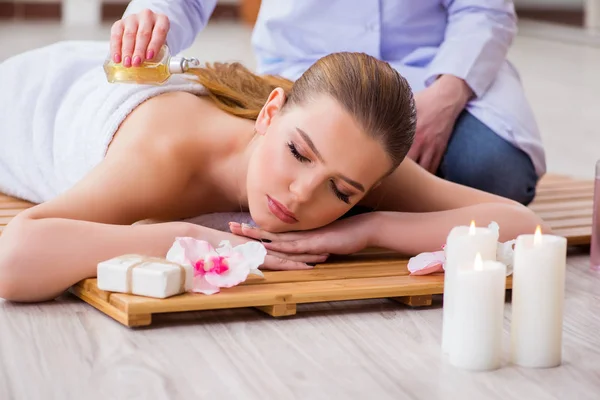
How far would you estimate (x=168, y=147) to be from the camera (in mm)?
2242

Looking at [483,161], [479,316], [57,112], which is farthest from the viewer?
[483,161]

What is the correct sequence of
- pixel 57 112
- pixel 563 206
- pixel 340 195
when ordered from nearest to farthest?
pixel 340 195 → pixel 57 112 → pixel 563 206

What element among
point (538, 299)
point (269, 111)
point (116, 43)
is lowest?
point (538, 299)

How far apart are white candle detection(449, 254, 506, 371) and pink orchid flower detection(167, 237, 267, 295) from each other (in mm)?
460

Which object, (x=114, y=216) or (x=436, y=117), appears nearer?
(x=114, y=216)

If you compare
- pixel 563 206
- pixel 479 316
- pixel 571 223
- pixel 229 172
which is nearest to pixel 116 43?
pixel 229 172

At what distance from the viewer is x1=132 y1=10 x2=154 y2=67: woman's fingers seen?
89.1 inches

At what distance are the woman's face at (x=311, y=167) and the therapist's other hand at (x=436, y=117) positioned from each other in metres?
0.71

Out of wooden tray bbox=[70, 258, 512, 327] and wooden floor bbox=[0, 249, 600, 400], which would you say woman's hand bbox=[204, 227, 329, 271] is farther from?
wooden floor bbox=[0, 249, 600, 400]

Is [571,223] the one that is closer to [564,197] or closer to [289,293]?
[564,197]

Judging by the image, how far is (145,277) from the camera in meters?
1.86

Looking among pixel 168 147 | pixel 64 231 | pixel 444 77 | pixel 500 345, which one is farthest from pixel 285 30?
pixel 500 345

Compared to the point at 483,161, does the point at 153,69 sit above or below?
above

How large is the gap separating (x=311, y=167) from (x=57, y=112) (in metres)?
0.94
